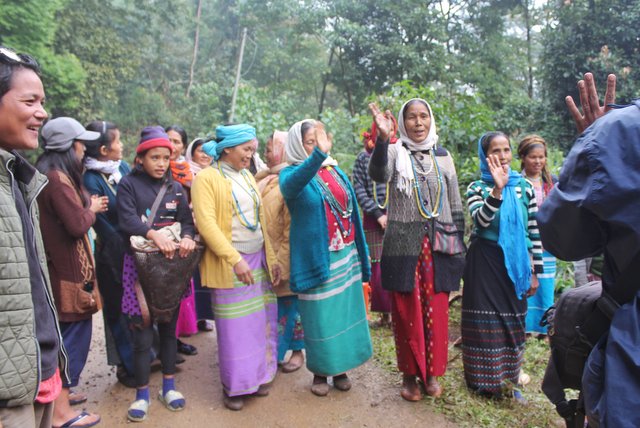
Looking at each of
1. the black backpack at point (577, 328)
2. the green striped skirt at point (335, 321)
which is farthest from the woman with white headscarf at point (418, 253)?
the black backpack at point (577, 328)

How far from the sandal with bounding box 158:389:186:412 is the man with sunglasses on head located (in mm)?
1599

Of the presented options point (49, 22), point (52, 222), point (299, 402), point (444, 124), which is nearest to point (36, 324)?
point (52, 222)

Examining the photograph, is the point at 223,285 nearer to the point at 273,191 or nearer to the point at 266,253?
the point at 266,253

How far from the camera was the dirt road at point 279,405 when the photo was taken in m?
3.18

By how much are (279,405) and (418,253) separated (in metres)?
1.45

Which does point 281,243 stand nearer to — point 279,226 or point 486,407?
point 279,226

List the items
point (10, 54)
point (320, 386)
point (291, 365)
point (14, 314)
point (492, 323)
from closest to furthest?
point (14, 314)
point (10, 54)
point (492, 323)
point (320, 386)
point (291, 365)

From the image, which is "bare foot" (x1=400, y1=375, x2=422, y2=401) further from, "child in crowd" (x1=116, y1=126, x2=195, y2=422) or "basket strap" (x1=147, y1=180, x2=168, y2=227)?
"basket strap" (x1=147, y1=180, x2=168, y2=227)

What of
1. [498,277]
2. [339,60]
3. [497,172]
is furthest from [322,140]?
[339,60]

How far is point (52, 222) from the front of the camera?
9.77ft

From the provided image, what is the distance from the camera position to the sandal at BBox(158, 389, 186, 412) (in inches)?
130

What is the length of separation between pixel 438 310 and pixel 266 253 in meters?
1.28

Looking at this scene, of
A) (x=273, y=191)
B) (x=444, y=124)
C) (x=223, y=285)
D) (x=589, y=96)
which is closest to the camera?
(x=589, y=96)

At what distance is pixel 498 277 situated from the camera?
3.29 m
